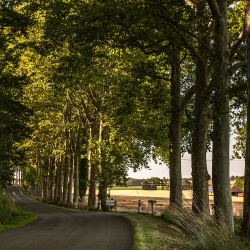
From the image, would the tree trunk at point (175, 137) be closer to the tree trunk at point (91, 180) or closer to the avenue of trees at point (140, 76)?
the avenue of trees at point (140, 76)

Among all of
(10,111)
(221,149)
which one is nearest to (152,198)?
(10,111)

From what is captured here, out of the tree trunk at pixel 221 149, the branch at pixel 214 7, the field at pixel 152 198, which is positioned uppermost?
the branch at pixel 214 7

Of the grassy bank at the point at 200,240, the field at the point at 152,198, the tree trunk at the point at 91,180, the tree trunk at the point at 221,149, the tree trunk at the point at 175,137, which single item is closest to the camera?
the grassy bank at the point at 200,240

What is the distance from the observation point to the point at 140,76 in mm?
21109

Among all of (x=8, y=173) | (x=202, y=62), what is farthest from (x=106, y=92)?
(x=202, y=62)

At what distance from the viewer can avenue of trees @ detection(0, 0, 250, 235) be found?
623 inches

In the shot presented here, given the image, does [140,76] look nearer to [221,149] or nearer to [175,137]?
[175,137]

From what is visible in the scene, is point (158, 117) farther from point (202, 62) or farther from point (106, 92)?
point (202, 62)

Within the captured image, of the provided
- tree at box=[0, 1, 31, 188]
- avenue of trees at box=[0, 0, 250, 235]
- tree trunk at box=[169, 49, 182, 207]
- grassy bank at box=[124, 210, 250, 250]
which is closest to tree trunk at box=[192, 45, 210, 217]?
avenue of trees at box=[0, 0, 250, 235]


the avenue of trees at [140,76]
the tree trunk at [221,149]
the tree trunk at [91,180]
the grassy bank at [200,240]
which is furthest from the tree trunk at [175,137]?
the tree trunk at [91,180]

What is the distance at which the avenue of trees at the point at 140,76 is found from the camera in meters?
15.8

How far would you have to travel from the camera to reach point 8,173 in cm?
2708

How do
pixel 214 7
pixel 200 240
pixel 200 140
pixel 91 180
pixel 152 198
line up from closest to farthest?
pixel 200 240 → pixel 214 7 → pixel 200 140 → pixel 91 180 → pixel 152 198

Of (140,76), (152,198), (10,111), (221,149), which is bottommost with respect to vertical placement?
(152,198)
